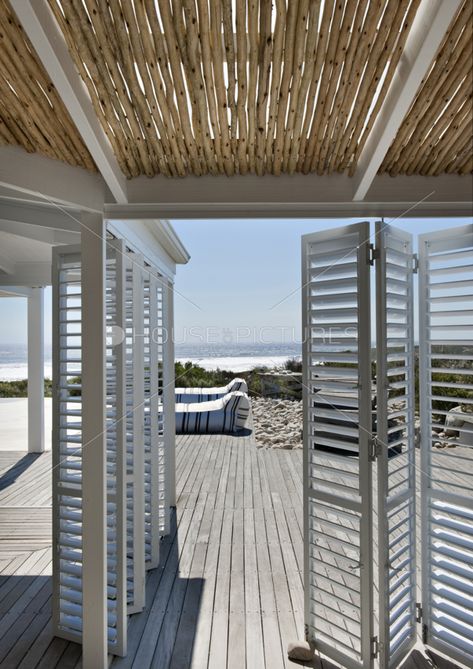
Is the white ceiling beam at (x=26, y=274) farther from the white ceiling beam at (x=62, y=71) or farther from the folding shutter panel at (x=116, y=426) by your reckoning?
the white ceiling beam at (x=62, y=71)

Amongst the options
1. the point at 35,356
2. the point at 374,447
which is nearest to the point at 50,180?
the point at 374,447

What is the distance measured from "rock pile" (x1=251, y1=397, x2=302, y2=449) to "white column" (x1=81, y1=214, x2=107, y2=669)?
4.00 m

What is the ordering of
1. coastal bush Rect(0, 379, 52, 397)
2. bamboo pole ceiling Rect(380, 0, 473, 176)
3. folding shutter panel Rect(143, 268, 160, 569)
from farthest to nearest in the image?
coastal bush Rect(0, 379, 52, 397) → folding shutter panel Rect(143, 268, 160, 569) → bamboo pole ceiling Rect(380, 0, 473, 176)

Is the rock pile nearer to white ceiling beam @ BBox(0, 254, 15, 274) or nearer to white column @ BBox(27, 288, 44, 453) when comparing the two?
white column @ BBox(27, 288, 44, 453)

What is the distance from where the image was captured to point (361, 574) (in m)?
1.96

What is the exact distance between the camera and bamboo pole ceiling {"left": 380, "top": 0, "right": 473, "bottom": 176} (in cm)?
134

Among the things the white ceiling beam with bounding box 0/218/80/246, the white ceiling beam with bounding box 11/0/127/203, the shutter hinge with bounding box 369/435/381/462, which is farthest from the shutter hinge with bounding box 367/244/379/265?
the white ceiling beam with bounding box 0/218/80/246

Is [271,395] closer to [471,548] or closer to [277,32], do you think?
[471,548]

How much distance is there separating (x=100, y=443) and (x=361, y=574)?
1327 mm

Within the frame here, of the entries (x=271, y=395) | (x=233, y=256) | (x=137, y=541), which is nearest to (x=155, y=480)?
(x=137, y=541)

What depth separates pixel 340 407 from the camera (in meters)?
2.14

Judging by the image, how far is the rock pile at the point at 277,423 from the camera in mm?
6141

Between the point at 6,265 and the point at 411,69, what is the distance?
4207 mm

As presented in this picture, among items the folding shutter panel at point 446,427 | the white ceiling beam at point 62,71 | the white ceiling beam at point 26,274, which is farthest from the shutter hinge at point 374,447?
the white ceiling beam at point 26,274
